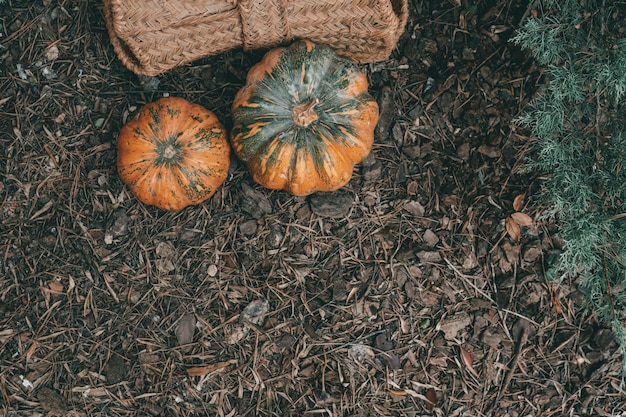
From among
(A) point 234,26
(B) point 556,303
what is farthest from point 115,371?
(B) point 556,303

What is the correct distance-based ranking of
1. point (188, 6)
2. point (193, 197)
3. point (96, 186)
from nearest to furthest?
point (188, 6)
point (193, 197)
point (96, 186)

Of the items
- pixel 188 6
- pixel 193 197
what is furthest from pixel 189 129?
pixel 188 6

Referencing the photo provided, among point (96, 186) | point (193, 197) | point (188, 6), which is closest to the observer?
point (188, 6)

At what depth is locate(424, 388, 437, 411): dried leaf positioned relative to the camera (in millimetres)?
3180

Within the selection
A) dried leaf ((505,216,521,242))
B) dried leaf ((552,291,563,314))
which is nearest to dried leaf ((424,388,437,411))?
dried leaf ((552,291,563,314))

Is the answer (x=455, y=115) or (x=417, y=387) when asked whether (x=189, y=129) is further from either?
(x=417, y=387)

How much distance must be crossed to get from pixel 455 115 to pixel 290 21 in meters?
1.06

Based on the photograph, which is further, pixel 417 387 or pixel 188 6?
pixel 417 387

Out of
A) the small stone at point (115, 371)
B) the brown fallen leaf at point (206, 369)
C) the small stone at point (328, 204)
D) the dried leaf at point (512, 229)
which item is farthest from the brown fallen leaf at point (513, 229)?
the small stone at point (115, 371)

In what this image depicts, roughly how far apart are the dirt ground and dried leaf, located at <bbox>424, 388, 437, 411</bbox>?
1 cm

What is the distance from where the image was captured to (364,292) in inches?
126

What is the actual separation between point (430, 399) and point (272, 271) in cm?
110

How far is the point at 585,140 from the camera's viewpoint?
10.2 feet

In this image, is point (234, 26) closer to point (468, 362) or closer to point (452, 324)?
point (452, 324)
